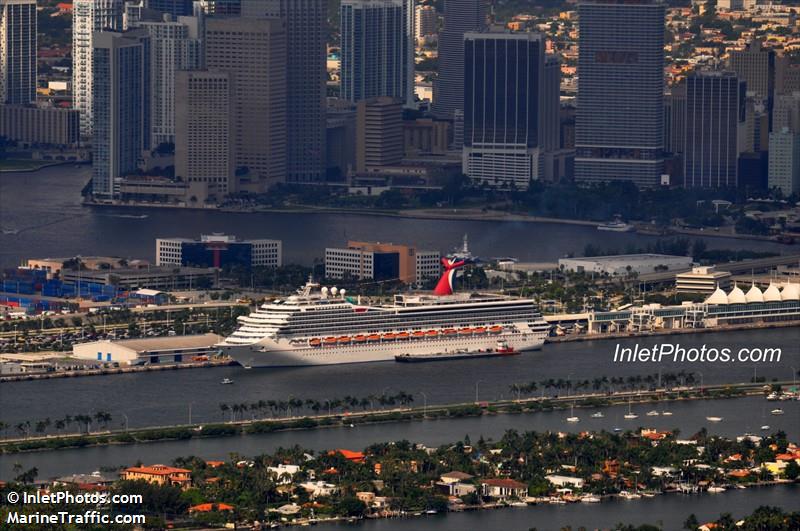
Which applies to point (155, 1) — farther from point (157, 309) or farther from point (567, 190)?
point (157, 309)

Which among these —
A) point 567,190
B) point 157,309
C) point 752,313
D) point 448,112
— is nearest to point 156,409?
point 157,309

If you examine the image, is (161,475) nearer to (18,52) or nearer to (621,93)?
(621,93)

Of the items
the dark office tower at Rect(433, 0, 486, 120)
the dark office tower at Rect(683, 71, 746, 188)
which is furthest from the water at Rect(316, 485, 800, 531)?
the dark office tower at Rect(433, 0, 486, 120)

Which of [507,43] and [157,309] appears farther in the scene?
[507,43]

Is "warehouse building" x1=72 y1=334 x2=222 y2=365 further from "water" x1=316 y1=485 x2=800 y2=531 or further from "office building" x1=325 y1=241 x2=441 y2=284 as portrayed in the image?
"water" x1=316 y1=485 x2=800 y2=531

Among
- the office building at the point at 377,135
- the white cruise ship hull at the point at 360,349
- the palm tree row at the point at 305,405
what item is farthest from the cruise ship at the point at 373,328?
the office building at the point at 377,135

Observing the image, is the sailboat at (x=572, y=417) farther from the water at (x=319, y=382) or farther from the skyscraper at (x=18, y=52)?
the skyscraper at (x=18, y=52)
